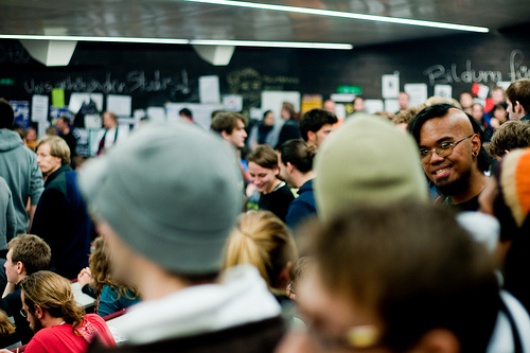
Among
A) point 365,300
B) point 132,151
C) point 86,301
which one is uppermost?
point 132,151

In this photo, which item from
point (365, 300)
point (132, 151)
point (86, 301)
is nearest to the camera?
point (365, 300)

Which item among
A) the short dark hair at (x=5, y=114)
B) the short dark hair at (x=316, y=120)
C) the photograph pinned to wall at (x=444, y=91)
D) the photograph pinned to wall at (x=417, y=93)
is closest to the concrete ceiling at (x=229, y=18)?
the photograph pinned to wall at (x=444, y=91)

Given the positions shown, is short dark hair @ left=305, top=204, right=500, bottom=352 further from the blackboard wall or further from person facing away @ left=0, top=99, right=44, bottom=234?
the blackboard wall

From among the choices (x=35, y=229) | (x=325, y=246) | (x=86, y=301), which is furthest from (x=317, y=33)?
(x=325, y=246)

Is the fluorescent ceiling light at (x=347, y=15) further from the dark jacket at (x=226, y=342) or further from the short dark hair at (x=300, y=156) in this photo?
the dark jacket at (x=226, y=342)

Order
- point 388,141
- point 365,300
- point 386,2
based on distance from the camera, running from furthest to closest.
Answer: point 386,2, point 388,141, point 365,300

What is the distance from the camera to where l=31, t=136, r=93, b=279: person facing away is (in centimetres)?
541

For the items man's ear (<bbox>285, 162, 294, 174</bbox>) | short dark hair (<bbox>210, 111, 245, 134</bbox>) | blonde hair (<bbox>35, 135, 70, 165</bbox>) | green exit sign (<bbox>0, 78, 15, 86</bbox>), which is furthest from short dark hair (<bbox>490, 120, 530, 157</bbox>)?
green exit sign (<bbox>0, 78, 15, 86</bbox>)

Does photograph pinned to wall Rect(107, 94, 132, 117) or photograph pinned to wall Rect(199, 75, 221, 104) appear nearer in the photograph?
photograph pinned to wall Rect(107, 94, 132, 117)

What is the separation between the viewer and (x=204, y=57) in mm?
13602

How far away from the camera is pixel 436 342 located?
0.90 metres

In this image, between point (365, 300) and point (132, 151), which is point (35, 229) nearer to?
point (132, 151)

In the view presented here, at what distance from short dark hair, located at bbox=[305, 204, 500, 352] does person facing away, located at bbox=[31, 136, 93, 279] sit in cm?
465

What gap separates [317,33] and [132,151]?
10.9 metres
